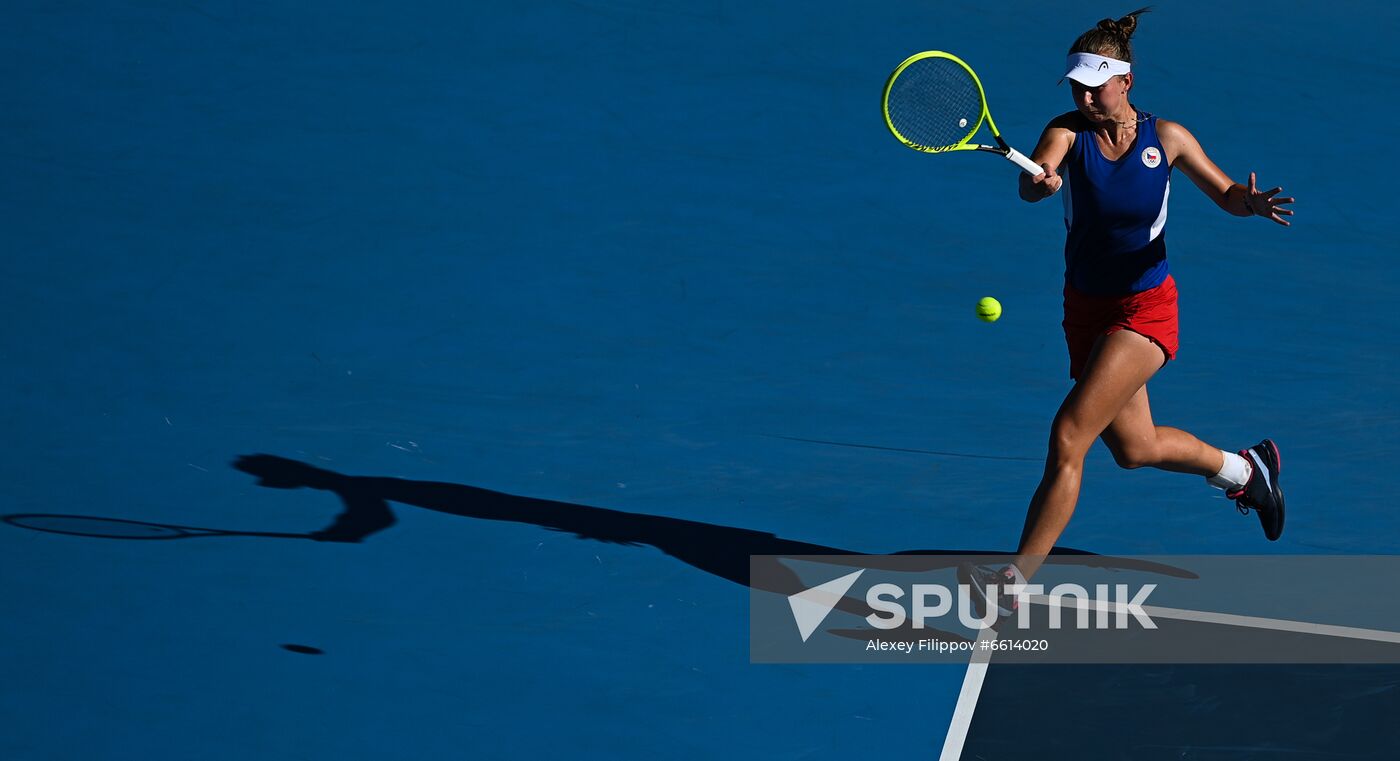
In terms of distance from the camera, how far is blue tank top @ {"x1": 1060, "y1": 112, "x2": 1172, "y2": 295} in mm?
5852

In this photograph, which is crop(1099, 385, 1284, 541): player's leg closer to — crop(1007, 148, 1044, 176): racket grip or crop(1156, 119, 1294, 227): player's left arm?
crop(1156, 119, 1294, 227): player's left arm

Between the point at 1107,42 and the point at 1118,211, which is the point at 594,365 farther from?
the point at 1107,42

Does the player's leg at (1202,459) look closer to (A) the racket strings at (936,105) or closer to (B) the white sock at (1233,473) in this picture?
(B) the white sock at (1233,473)

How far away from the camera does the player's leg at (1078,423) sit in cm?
579

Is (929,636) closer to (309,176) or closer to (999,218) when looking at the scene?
(999,218)

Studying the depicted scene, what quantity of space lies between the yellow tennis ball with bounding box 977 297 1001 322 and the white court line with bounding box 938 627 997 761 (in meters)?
2.27

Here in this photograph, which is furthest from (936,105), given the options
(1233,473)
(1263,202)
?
(1233,473)

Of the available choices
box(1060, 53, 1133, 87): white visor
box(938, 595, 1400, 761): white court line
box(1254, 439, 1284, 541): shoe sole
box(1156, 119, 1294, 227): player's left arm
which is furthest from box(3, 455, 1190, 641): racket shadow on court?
box(1060, 53, 1133, 87): white visor

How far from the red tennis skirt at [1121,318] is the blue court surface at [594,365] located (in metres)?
0.90

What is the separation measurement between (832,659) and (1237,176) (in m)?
4.79

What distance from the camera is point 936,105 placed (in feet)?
20.9

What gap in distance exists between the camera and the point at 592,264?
8.70 metres

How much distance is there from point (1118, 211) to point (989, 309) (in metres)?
1.98

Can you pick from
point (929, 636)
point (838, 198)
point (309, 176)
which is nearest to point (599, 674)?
point (929, 636)
